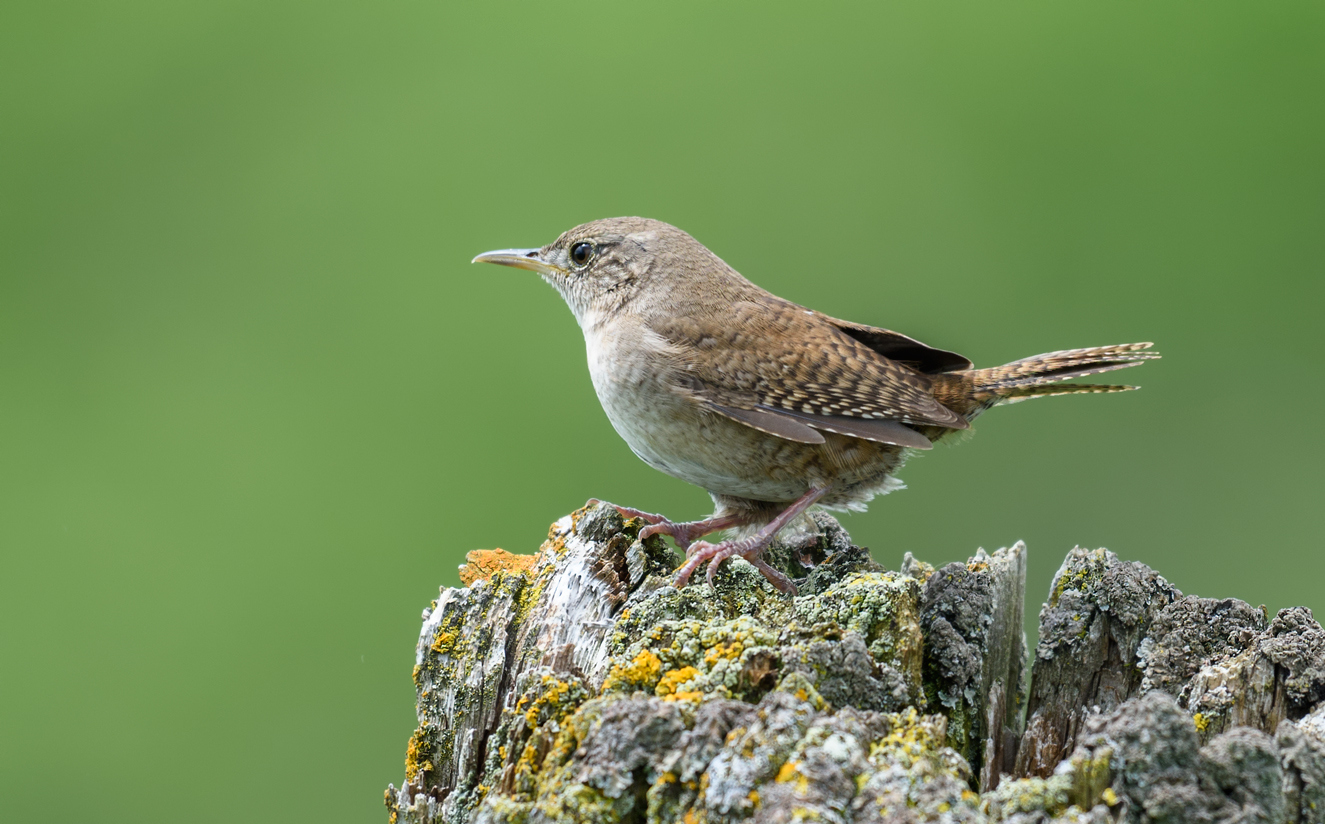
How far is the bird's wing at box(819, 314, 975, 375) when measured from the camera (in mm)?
3623

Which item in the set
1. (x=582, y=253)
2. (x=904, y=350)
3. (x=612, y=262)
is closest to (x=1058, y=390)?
(x=904, y=350)

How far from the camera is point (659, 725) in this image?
65.4 inches

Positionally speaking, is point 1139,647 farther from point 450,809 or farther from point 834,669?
point 450,809

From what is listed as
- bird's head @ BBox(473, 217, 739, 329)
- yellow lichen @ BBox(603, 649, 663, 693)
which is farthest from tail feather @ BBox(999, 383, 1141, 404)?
yellow lichen @ BBox(603, 649, 663, 693)

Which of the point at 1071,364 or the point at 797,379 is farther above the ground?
the point at 1071,364

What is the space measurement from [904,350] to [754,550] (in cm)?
103

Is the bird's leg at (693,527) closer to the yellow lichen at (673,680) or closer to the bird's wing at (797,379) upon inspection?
the bird's wing at (797,379)

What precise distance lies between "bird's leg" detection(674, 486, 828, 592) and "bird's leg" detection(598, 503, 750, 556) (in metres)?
0.11

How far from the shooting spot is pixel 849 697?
189 cm

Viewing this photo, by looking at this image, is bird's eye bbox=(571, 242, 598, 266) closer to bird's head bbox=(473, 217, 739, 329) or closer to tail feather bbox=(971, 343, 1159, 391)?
bird's head bbox=(473, 217, 739, 329)

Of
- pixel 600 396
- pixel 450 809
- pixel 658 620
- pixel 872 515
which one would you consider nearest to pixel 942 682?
pixel 658 620

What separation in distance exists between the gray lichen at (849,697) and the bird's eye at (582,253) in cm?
146

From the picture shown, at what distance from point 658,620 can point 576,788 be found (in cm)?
61

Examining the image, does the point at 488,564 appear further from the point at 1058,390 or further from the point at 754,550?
the point at 1058,390
